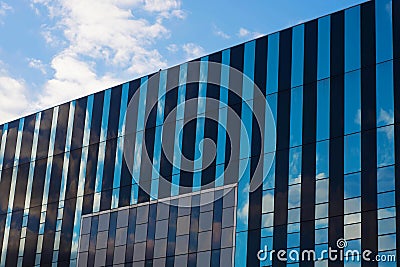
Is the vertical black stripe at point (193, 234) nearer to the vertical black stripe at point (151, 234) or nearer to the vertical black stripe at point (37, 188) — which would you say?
the vertical black stripe at point (151, 234)

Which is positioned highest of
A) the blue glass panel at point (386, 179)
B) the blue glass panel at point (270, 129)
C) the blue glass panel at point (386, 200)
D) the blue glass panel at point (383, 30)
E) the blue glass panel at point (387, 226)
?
the blue glass panel at point (383, 30)

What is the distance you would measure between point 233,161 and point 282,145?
13.0ft

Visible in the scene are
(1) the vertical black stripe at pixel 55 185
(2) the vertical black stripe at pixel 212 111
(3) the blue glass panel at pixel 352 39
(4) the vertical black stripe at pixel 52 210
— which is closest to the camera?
(3) the blue glass panel at pixel 352 39

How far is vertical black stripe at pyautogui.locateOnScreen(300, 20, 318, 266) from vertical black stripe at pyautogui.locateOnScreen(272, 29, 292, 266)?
123 centimetres

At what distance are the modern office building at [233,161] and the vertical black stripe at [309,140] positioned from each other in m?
0.08

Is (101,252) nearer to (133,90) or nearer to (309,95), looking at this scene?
(133,90)

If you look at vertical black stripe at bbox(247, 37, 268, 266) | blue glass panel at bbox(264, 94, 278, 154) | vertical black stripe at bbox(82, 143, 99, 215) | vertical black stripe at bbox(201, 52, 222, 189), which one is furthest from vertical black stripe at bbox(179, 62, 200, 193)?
vertical black stripe at bbox(82, 143, 99, 215)

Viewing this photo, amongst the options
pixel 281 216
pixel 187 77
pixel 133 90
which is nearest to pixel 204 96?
pixel 187 77

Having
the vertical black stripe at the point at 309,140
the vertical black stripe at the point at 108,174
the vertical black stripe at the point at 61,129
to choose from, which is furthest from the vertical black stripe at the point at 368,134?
the vertical black stripe at the point at 61,129

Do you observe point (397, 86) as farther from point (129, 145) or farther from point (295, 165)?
point (129, 145)

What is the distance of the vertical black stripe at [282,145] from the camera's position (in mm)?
54188

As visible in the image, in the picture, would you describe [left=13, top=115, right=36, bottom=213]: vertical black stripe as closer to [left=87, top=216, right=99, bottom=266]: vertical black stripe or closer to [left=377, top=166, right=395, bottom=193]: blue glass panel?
[left=87, top=216, right=99, bottom=266]: vertical black stripe

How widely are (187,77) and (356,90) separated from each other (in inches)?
576

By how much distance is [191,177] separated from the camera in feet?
199
